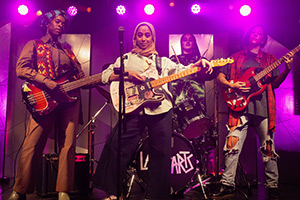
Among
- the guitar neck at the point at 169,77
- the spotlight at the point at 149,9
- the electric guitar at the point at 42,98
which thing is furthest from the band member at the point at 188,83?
the electric guitar at the point at 42,98

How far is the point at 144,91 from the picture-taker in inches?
122

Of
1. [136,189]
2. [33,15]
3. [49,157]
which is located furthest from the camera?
[33,15]

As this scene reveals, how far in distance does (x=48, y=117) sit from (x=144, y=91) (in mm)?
1115

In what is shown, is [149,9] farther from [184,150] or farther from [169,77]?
[184,150]

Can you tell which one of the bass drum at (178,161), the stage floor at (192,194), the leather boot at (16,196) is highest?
the bass drum at (178,161)

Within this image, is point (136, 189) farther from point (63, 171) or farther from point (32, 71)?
point (32, 71)

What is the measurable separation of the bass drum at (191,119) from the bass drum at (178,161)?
226 mm

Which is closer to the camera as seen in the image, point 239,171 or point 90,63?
point 239,171

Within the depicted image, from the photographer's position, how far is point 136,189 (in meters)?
4.37

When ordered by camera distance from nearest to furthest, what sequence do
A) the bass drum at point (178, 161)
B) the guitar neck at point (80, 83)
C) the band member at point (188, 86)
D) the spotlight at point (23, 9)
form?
1. the guitar neck at point (80, 83)
2. the bass drum at point (178, 161)
3. the band member at point (188, 86)
4. the spotlight at point (23, 9)

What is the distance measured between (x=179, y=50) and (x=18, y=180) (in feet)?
12.1

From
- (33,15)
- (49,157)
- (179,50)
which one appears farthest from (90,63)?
(49,157)

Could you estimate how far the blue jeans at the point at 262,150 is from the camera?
3.76 m

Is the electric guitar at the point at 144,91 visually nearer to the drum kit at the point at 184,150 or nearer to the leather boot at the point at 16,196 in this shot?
the drum kit at the point at 184,150
